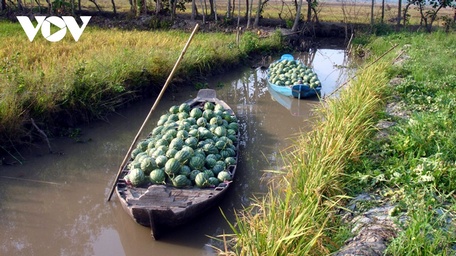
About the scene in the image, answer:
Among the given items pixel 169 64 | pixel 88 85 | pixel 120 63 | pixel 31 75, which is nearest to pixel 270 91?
pixel 169 64

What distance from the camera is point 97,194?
18.6 feet

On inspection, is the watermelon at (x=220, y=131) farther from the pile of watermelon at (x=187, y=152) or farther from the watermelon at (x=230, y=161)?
the watermelon at (x=230, y=161)

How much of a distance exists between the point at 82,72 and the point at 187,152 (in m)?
3.56

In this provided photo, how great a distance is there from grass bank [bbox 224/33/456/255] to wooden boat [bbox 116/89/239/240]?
492 mm

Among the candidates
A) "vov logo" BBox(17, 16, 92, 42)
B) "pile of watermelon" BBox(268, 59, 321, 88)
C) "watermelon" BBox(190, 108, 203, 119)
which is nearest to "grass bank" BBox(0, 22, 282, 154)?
"vov logo" BBox(17, 16, 92, 42)

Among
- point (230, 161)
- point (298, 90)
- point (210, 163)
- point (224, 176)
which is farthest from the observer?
point (298, 90)

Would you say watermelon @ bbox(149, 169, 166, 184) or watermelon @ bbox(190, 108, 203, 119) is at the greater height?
watermelon @ bbox(190, 108, 203, 119)

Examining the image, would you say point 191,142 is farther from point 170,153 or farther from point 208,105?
point 208,105

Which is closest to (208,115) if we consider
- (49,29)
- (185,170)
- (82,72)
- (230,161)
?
(230,161)

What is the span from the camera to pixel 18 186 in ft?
18.8

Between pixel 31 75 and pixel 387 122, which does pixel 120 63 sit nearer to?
pixel 31 75

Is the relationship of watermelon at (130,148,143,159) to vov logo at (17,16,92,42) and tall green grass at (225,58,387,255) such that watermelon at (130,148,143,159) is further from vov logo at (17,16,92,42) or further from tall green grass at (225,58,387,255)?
vov logo at (17,16,92,42)

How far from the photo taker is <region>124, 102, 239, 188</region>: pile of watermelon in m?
5.02

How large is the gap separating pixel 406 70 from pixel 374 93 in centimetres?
250
